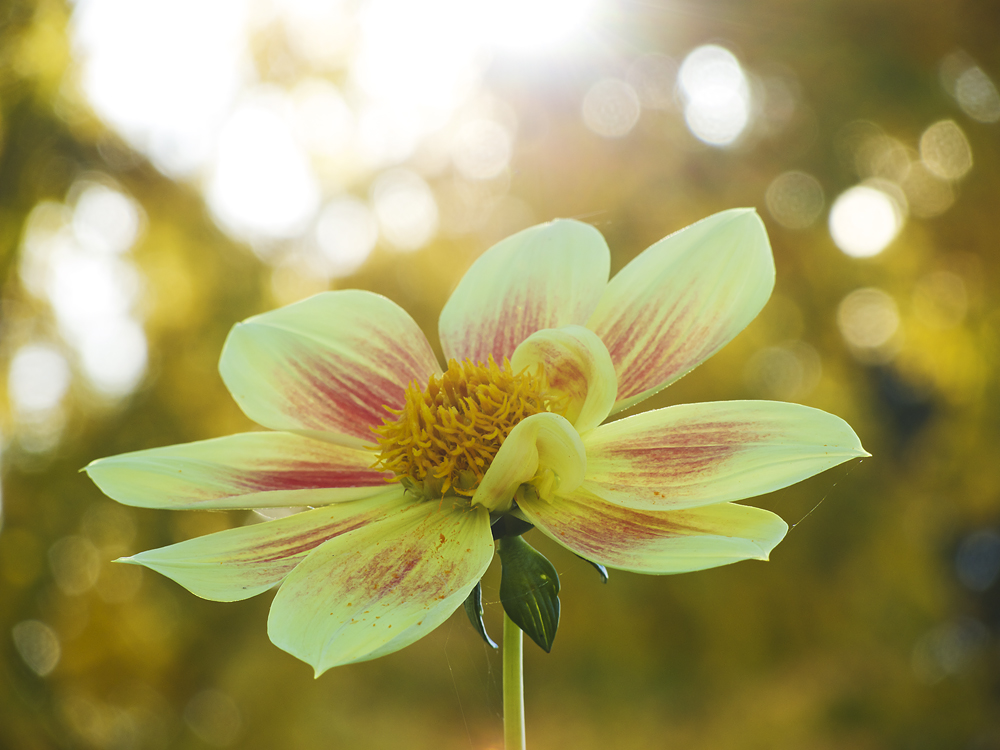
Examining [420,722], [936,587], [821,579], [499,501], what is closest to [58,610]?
[420,722]

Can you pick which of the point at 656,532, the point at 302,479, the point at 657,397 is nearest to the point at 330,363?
the point at 302,479

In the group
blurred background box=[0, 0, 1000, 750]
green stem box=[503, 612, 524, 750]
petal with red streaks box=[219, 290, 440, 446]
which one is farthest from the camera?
blurred background box=[0, 0, 1000, 750]

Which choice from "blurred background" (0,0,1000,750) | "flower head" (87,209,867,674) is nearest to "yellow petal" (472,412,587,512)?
"flower head" (87,209,867,674)

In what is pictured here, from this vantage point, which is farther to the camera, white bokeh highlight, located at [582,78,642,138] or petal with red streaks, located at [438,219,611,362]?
white bokeh highlight, located at [582,78,642,138]

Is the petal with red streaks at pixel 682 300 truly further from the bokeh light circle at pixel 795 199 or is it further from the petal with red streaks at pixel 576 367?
the bokeh light circle at pixel 795 199

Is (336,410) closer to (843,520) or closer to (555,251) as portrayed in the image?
(555,251)

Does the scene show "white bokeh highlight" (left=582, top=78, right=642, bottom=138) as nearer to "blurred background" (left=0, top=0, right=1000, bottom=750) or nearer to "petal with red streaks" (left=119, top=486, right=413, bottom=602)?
"blurred background" (left=0, top=0, right=1000, bottom=750)

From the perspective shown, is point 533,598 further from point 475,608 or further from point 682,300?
point 682,300

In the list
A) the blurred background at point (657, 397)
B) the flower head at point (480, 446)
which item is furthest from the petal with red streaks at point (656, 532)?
the blurred background at point (657, 397)
